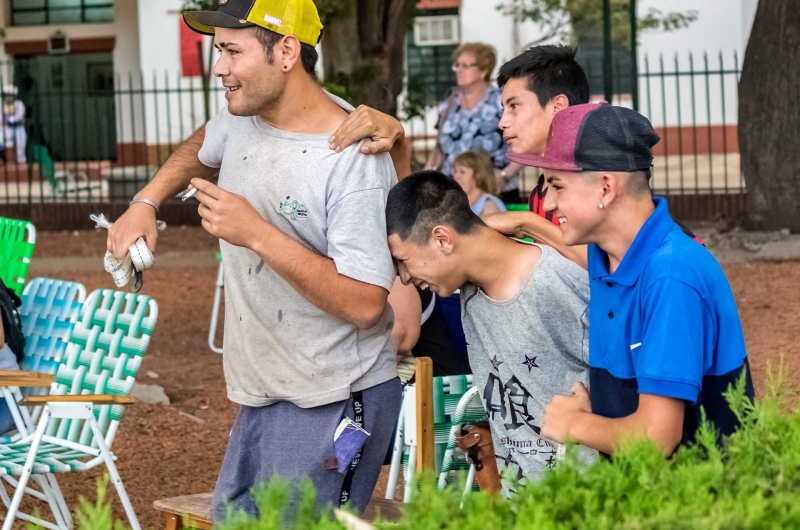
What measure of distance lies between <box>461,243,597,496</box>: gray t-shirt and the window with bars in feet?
83.1

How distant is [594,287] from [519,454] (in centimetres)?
57

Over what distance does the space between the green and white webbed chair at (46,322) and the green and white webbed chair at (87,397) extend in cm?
17

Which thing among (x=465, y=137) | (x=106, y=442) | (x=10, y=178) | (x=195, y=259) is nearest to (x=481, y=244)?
(x=106, y=442)

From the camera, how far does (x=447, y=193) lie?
311cm

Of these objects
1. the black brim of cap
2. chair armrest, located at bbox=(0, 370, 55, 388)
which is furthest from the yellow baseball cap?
chair armrest, located at bbox=(0, 370, 55, 388)

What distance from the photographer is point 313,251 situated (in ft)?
9.96

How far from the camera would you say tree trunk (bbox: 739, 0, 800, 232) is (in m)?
11.3

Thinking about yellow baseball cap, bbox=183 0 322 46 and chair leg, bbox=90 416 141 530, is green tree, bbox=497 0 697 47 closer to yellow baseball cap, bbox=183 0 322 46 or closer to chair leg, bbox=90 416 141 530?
chair leg, bbox=90 416 141 530

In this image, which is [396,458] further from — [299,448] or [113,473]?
[299,448]

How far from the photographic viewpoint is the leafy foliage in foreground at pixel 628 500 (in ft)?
5.60

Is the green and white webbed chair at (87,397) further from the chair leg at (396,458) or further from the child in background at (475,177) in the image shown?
the child in background at (475,177)

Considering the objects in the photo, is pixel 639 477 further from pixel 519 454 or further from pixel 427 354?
pixel 427 354

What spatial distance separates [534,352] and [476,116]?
5245 millimetres

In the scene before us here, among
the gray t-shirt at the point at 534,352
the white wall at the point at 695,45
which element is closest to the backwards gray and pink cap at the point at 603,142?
the gray t-shirt at the point at 534,352
